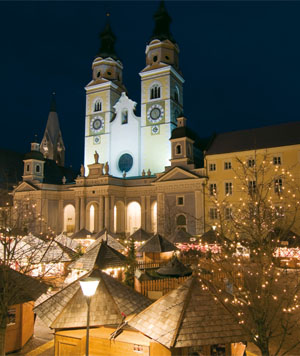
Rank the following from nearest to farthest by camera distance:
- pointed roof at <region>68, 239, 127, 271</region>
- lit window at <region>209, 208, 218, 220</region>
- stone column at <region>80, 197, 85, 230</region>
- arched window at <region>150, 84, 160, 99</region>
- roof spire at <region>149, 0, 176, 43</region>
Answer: pointed roof at <region>68, 239, 127, 271</region>, lit window at <region>209, 208, 218, 220</region>, stone column at <region>80, 197, 85, 230</region>, arched window at <region>150, 84, 160, 99</region>, roof spire at <region>149, 0, 176, 43</region>

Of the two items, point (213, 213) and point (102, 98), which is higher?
point (102, 98)

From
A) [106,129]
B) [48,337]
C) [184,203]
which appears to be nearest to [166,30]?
[106,129]

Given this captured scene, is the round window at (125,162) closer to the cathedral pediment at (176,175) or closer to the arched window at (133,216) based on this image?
the arched window at (133,216)

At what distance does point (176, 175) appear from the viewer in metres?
39.1

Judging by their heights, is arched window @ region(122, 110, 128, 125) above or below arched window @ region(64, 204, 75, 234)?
above

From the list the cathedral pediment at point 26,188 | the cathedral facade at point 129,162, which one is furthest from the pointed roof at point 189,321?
the cathedral pediment at point 26,188

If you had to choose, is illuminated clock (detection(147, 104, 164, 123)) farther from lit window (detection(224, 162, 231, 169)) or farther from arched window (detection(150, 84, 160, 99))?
lit window (detection(224, 162, 231, 169))

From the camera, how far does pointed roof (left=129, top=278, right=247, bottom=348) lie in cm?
767

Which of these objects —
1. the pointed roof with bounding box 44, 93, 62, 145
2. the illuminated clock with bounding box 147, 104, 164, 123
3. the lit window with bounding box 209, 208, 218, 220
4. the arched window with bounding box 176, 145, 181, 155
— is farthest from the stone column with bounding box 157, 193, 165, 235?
the pointed roof with bounding box 44, 93, 62, 145

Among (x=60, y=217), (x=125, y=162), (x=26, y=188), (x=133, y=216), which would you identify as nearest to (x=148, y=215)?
(x=133, y=216)

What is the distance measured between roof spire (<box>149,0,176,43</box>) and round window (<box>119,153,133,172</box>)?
58.2ft

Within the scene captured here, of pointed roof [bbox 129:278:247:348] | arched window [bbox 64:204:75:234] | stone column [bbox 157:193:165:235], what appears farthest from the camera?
arched window [bbox 64:204:75:234]

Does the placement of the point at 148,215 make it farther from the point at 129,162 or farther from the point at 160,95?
the point at 160,95

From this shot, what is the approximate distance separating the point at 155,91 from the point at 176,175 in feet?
52.6
